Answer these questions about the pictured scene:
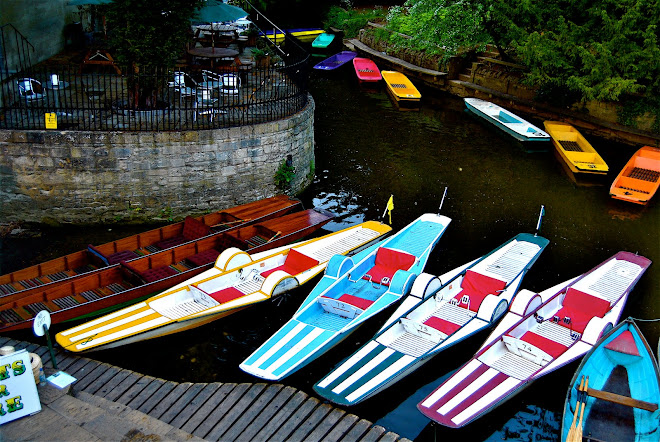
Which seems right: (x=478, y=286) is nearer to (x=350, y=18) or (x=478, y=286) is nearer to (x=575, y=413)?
(x=575, y=413)

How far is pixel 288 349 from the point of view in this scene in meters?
8.45

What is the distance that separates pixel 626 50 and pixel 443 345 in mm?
13380

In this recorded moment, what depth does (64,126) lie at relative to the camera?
1188 cm

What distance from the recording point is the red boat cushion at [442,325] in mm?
8977

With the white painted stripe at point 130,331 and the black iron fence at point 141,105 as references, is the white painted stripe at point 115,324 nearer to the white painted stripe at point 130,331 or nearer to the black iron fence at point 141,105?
the white painted stripe at point 130,331

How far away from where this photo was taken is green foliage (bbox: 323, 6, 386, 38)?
109ft

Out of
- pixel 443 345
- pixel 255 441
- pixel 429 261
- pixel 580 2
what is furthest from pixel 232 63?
pixel 255 441

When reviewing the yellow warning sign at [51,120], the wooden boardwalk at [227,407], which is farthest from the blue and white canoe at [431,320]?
the yellow warning sign at [51,120]

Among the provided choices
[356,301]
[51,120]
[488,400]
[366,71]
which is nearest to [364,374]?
[488,400]

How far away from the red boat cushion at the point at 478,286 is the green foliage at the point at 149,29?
23.7ft

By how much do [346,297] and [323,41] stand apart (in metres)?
23.9

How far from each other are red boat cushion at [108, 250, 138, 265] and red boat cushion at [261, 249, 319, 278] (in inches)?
86.9

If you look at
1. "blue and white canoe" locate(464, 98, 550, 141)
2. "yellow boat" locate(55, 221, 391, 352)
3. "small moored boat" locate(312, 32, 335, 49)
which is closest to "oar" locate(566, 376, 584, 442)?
"yellow boat" locate(55, 221, 391, 352)

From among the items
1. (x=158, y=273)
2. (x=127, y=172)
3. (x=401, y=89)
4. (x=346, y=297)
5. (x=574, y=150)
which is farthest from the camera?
(x=401, y=89)
